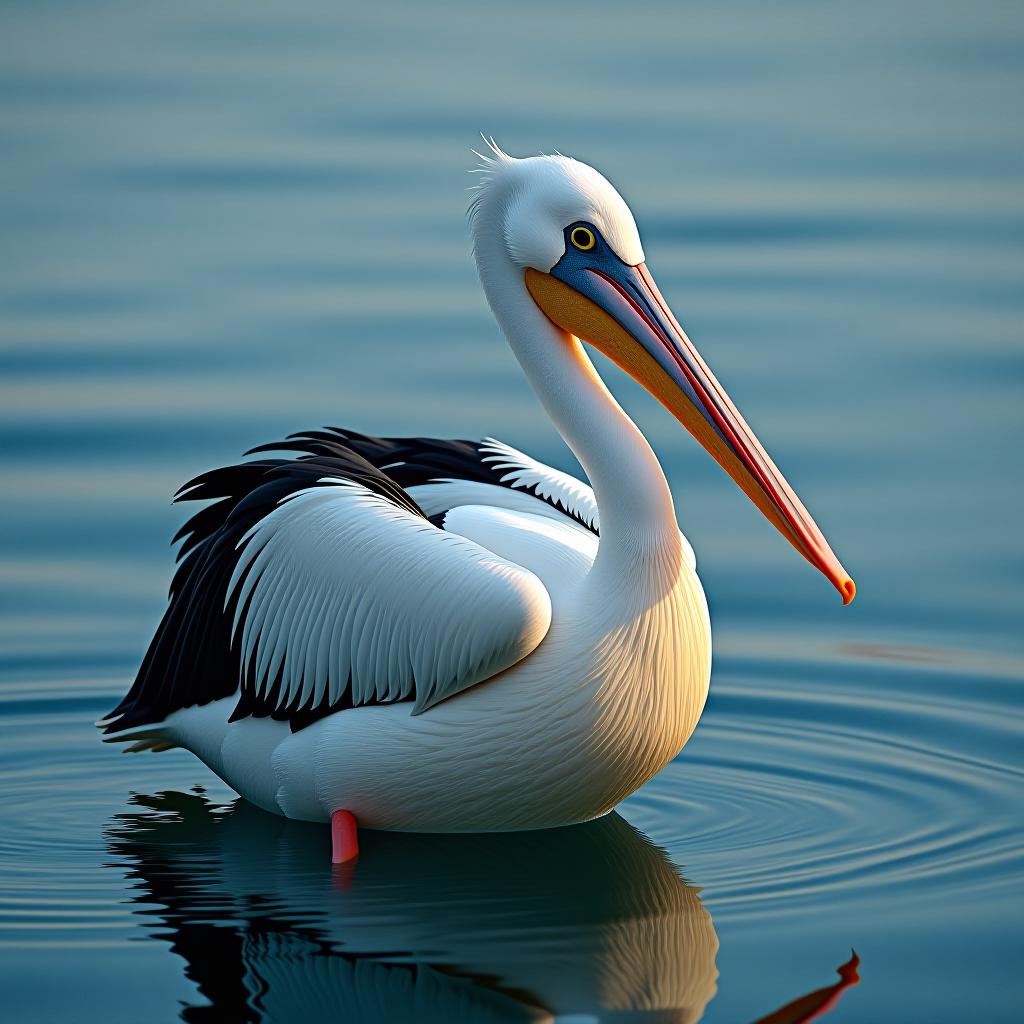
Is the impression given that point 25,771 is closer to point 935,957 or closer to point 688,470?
point 935,957

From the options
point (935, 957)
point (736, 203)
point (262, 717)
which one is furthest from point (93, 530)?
point (736, 203)

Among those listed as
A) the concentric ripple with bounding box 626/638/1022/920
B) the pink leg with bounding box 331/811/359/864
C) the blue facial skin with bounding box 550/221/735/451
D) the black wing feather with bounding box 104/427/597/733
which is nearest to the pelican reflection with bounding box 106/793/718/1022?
the pink leg with bounding box 331/811/359/864

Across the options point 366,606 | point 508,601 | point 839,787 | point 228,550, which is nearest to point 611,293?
point 508,601

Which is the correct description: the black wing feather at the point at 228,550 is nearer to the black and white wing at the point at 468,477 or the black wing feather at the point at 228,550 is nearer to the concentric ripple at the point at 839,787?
the black and white wing at the point at 468,477

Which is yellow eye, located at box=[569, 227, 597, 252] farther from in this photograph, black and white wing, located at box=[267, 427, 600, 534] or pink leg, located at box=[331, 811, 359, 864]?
pink leg, located at box=[331, 811, 359, 864]

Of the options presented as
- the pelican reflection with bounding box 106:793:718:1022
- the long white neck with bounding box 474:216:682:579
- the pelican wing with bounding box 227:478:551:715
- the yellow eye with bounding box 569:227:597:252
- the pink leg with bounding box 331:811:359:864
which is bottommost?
the pelican reflection with bounding box 106:793:718:1022

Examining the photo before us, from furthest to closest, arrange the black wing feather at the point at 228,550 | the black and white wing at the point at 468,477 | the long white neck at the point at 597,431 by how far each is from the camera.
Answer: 1. the black and white wing at the point at 468,477
2. the black wing feather at the point at 228,550
3. the long white neck at the point at 597,431

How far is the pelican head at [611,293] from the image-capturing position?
482 centimetres

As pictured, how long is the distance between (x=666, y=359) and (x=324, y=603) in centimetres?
91

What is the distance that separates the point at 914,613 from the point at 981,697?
66 cm

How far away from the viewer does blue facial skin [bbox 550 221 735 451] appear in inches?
191

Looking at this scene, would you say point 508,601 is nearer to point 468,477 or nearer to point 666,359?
point 666,359

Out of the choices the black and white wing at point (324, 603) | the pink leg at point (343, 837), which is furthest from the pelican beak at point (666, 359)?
the pink leg at point (343, 837)

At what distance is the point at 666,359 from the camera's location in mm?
4871
